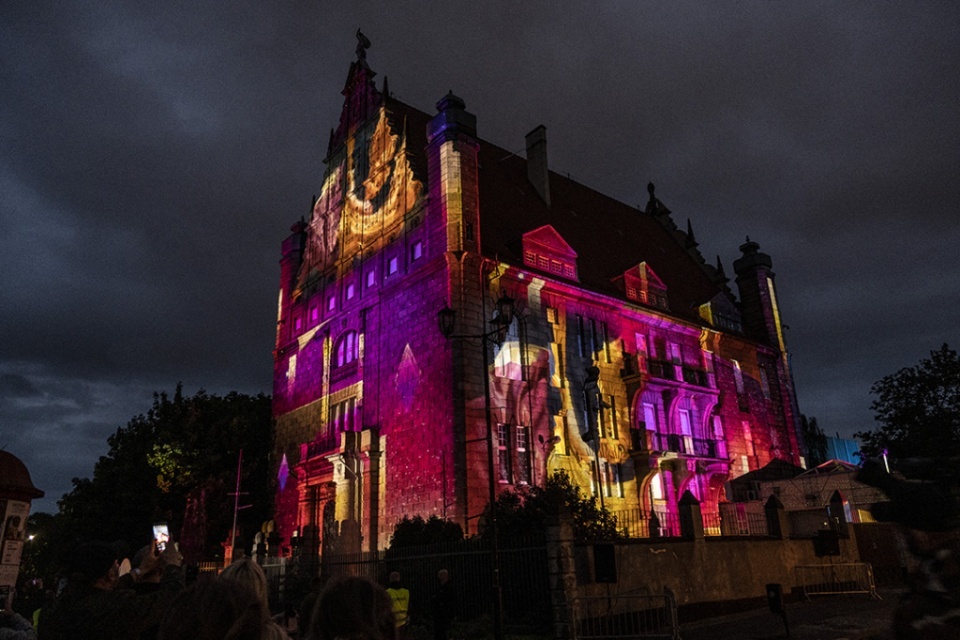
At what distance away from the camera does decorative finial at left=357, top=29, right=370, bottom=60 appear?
3395 centimetres

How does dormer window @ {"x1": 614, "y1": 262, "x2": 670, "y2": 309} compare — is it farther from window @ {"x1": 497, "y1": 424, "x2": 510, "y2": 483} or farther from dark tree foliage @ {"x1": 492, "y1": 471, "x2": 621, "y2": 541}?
dark tree foliage @ {"x1": 492, "y1": 471, "x2": 621, "y2": 541}

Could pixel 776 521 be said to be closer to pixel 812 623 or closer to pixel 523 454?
pixel 812 623

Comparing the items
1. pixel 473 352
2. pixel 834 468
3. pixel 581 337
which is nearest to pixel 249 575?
pixel 473 352

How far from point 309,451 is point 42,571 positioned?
75.3m

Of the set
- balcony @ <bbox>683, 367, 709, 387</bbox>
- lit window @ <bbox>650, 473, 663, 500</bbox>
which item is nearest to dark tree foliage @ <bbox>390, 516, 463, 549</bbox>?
lit window @ <bbox>650, 473, 663, 500</bbox>

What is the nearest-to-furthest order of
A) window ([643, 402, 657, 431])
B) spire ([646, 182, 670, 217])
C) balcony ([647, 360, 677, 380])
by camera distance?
window ([643, 402, 657, 431]) < balcony ([647, 360, 677, 380]) < spire ([646, 182, 670, 217])

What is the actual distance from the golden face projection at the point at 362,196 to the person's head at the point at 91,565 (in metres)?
24.6

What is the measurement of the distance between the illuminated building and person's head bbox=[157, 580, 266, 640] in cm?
2001

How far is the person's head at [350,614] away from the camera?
319 centimetres

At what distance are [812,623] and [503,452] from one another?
11.7 m

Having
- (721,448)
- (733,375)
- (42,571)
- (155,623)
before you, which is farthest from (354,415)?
(42,571)

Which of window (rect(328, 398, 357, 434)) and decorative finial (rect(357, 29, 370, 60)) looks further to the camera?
decorative finial (rect(357, 29, 370, 60))

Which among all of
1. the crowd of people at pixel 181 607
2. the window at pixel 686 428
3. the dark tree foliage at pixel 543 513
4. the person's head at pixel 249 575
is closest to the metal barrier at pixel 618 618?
the dark tree foliage at pixel 543 513

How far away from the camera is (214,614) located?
284 cm
